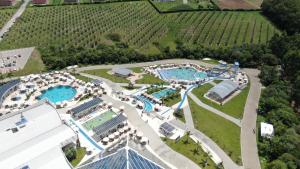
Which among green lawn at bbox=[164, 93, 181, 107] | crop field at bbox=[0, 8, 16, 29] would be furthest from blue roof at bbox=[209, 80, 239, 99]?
crop field at bbox=[0, 8, 16, 29]

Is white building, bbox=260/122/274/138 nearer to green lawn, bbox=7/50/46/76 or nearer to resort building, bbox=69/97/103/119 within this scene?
resort building, bbox=69/97/103/119

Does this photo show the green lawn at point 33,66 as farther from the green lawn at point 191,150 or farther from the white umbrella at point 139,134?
the green lawn at point 191,150

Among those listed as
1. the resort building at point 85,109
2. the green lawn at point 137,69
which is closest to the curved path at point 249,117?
the green lawn at point 137,69

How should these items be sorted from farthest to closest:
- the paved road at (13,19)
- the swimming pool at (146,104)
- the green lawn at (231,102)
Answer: the paved road at (13,19) → the green lawn at (231,102) → the swimming pool at (146,104)

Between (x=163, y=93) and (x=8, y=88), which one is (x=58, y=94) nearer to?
(x=8, y=88)

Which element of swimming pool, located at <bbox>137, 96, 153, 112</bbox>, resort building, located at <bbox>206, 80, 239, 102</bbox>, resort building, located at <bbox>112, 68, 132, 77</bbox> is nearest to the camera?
swimming pool, located at <bbox>137, 96, 153, 112</bbox>

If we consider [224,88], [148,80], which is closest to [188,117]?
[224,88]
